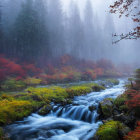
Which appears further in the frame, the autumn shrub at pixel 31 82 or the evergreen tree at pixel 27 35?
the evergreen tree at pixel 27 35

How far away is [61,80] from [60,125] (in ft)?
50.7

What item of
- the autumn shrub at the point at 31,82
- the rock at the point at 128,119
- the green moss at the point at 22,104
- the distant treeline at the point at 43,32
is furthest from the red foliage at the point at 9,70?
the rock at the point at 128,119

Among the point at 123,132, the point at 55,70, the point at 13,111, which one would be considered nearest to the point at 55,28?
the point at 55,70

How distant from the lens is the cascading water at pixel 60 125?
253 inches

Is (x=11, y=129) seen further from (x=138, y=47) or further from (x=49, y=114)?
(x=138, y=47)

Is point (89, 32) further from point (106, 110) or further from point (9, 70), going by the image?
point (106, 110)

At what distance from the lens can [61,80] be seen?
23078mm

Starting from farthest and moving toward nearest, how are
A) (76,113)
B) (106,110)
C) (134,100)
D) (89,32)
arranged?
(89,32), (76,113), (106,110), (134,100)

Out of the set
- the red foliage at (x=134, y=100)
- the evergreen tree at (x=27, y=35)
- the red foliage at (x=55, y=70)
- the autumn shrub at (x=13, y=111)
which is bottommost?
the autumn shrub at (x=13, y=111)

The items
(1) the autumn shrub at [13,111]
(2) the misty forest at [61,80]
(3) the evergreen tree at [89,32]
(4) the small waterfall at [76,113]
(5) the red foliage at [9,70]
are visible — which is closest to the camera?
(2) the misty forest at [61,80]

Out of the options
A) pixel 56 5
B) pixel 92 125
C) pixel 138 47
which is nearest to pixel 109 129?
pixel 92 125

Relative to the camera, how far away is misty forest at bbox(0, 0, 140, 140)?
6.26m

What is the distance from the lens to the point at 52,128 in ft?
23.8

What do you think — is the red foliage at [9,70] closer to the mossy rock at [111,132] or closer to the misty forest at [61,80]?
the misty forest at [61,80]
